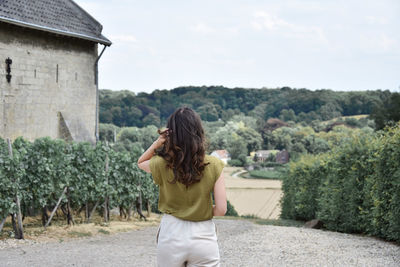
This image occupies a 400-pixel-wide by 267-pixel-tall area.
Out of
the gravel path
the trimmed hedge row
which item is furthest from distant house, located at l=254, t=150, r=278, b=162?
the gravel path

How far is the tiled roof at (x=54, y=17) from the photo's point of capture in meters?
14.8

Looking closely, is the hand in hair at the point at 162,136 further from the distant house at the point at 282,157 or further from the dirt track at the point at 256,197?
the distant house at the point at 282,157

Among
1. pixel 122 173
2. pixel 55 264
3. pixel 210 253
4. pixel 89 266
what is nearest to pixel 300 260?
pixel 89 266

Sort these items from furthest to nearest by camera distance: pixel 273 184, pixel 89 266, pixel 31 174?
1. pixel 273 184
2. pixel 31 174
3. pixel 89 266

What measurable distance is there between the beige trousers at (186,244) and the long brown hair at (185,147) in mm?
304

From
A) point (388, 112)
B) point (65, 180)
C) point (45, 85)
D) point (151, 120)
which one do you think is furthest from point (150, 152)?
point (151, 120)

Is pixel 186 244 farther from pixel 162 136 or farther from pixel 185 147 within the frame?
pixel 162 136

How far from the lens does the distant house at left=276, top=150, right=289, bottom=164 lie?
68562 mm

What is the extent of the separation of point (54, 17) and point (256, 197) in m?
31.2

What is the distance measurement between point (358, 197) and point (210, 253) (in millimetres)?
9427

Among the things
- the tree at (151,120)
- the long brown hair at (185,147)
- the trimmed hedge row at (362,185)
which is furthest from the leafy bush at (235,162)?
the long brown hair at (185,147)

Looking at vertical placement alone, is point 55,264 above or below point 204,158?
below

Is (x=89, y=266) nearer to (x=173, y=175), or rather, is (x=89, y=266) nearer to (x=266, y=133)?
(x=173, y=175)

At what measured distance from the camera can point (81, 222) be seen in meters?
13.2
